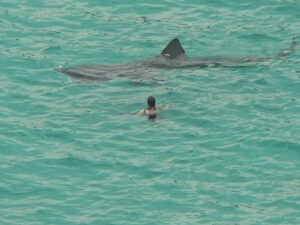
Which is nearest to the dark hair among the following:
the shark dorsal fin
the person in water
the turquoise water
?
the person in water

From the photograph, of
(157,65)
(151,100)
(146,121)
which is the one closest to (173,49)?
(157,65)

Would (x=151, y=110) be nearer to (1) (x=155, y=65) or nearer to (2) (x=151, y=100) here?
(2) (x=151, y=100)

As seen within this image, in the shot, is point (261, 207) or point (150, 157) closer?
point (261, 207)

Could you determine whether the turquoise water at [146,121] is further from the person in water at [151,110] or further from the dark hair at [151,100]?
the dark hair at [151,100]

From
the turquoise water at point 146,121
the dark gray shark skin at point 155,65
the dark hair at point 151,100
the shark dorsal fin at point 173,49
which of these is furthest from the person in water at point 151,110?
the shark dorsal fin at point 173,49

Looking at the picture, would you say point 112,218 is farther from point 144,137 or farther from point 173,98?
point 173,98

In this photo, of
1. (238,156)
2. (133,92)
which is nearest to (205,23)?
(133,92)

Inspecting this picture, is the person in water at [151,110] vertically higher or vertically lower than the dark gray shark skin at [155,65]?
lower
